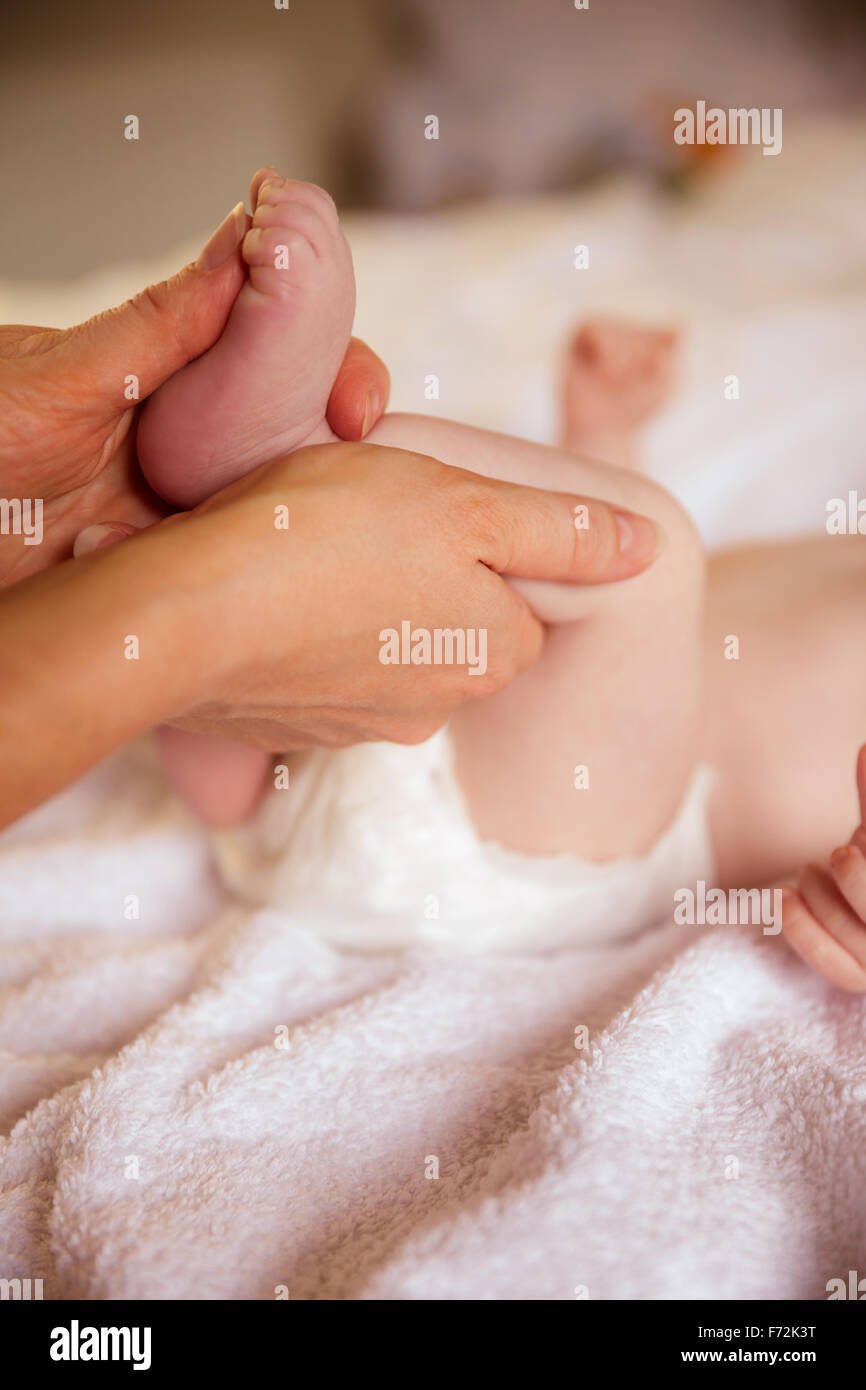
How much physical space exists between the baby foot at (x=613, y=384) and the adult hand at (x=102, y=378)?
644 mm

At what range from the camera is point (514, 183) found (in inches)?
109

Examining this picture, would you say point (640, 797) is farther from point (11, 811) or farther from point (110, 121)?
point (110, 121)

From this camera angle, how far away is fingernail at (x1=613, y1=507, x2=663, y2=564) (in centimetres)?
80

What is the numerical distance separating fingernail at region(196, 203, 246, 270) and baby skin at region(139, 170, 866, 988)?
1 cm

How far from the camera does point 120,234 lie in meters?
2.77

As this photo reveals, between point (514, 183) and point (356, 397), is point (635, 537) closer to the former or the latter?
point (356, 397)

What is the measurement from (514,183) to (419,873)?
2.43 metres

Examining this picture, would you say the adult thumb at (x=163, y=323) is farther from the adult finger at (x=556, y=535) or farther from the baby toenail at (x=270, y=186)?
the adult finger at (x=556, y=535)

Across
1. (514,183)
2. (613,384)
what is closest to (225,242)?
(613,384)

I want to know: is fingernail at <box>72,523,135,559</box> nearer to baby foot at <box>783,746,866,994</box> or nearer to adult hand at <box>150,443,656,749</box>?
adult hand at <box>150,443,656,749</box>

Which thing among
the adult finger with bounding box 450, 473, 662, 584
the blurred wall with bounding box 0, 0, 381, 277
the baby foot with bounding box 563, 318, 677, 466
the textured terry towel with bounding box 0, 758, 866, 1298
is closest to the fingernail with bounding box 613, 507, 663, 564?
the adult finger with bounding box 450, 473, 662, 584

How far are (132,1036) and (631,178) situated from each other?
246 centimetres

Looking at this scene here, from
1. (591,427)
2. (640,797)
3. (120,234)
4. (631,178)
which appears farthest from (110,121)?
(640,797)

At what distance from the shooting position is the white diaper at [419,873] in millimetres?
915
